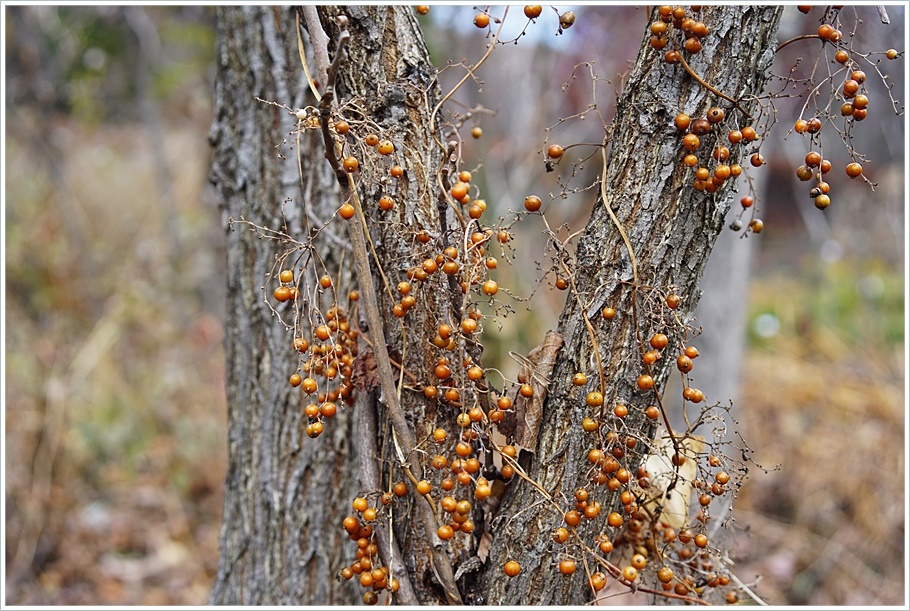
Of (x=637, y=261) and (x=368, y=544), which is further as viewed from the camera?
(x=368, y=544)

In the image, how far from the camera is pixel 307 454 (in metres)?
1.74

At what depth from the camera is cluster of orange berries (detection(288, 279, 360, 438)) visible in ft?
3.66

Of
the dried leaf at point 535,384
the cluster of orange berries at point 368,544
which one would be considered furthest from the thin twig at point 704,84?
the cluster of orange berries at point 368,544

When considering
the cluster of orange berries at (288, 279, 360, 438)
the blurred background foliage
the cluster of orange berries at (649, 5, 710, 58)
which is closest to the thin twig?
the cluster of orange berries at (649, 5, 710, 58)

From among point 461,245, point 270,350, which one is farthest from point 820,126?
point 270,350

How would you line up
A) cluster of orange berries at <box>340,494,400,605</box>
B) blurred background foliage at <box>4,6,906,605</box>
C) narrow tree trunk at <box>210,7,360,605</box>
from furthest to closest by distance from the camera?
blurred background foliage at <box>4,6,906,605</box> < narrow tree trunk at <box>210,7,360,605</box> < cluster of orange berries at <box>340,494,400,605</box>

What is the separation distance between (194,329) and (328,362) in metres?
4.65

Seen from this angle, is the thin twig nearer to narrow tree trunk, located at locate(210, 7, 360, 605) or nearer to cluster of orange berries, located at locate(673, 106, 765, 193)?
cluster of orange berries, located at locate(673, 106, 765, 193)

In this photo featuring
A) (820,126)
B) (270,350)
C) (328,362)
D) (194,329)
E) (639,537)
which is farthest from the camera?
(194,329)

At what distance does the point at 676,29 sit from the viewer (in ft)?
3.51

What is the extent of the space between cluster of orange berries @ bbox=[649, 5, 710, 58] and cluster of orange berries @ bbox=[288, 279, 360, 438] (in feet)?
2.13

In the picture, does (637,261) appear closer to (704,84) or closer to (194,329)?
(704,84)

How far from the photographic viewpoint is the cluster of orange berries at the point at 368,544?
1202 millimetres

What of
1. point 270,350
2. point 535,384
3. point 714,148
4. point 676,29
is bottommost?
point 535,384
